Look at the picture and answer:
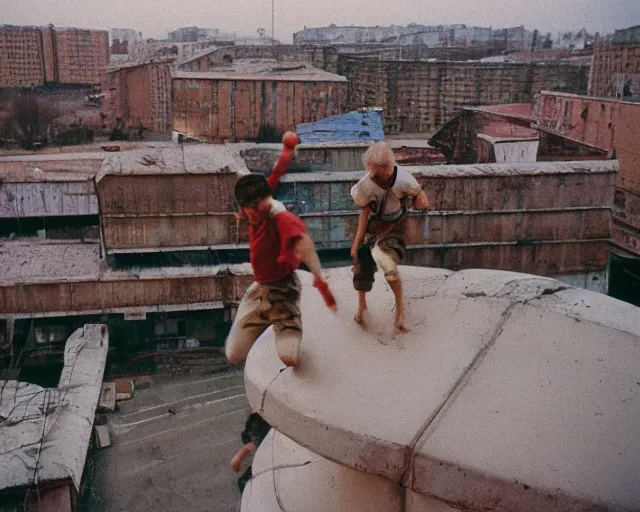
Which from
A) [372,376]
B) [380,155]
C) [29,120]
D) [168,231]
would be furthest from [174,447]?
[29,120]

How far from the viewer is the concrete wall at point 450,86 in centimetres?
2739

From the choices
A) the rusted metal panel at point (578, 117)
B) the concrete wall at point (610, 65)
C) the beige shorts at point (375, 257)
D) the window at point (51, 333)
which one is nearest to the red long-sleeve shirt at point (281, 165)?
the beige shorts at point (375, 257)

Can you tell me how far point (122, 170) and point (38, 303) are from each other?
9.90 ft

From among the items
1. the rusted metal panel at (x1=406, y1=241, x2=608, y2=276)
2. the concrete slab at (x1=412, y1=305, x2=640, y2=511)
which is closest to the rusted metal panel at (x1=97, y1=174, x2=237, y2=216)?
the rusted metal panel at (x1=406, y1=241, x2=608, y2=276)

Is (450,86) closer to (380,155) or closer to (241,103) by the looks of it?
(241,103)

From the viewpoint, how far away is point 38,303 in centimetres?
1234

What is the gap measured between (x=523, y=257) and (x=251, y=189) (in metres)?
10.7

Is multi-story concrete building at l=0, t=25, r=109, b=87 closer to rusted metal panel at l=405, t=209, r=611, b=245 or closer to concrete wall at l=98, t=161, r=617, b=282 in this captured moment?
concrete wall at l=98, t=161, r=617, b=282

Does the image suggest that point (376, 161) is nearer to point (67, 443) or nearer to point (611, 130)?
point (67, 443)

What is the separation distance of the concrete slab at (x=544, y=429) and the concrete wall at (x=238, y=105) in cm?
1702

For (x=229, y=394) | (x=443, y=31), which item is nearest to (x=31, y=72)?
(x=229, y=394)

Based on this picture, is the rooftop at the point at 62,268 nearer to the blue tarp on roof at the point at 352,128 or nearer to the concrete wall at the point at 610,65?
the blue tarp on roof at the point at 352,128

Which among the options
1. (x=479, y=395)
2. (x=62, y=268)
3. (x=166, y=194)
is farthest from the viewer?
(x=62, y=268)

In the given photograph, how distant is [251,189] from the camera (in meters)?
4.89
